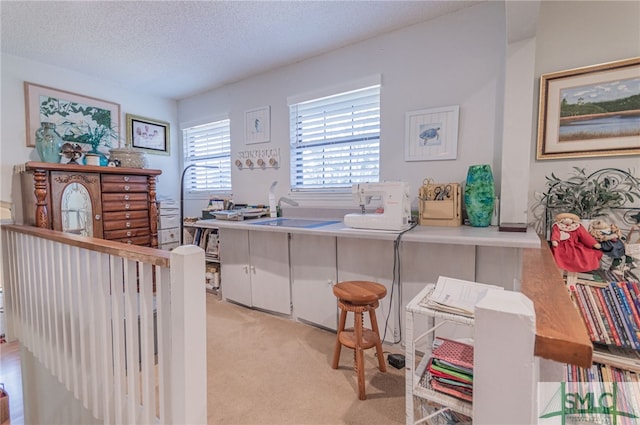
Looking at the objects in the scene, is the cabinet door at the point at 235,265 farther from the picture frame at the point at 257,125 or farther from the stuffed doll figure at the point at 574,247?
the stuffed doll figure at the point at 574,247

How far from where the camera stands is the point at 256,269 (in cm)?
273

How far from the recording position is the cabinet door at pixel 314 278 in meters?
2.31

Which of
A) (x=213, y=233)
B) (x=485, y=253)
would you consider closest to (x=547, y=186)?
(x=485, y=253)

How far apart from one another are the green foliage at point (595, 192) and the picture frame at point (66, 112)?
423 centimetres

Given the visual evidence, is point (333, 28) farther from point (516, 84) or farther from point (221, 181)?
point (221, 181)

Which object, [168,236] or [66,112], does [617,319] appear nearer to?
[168,236]

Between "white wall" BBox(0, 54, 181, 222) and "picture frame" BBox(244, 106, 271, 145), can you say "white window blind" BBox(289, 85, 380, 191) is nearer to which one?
"picture frame" BBox(244, 106, 271, 145)

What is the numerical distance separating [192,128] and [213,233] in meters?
1.66

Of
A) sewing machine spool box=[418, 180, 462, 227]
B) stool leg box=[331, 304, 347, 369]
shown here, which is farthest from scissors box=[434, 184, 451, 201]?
stool leg box=[331, 304, 347, 369]

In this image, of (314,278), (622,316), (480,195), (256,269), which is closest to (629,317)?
(622,316)

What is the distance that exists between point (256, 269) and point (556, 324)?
239 centimetres

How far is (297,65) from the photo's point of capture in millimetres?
3016

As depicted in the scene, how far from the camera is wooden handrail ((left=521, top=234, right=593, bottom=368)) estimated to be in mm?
535

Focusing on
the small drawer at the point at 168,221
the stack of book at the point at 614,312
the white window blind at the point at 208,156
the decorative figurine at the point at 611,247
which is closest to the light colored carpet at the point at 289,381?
the stack of book at the point at 614,312
